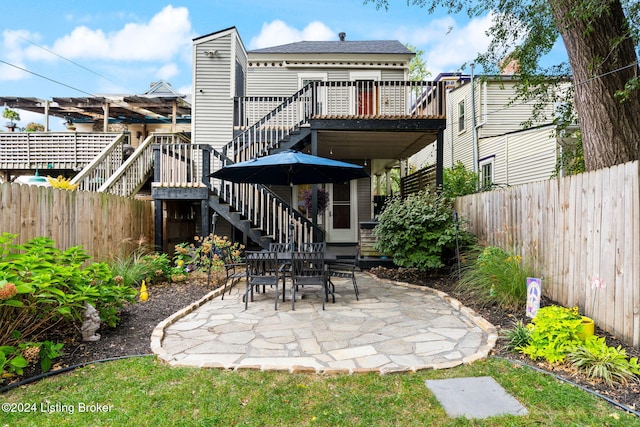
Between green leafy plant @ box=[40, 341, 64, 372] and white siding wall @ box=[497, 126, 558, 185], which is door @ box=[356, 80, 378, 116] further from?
green leafy plant @ box=[40, 341, 64, 372]

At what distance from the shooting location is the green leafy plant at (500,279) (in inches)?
174

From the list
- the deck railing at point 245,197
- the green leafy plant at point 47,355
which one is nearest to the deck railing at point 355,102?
the deck railing at point 245,197

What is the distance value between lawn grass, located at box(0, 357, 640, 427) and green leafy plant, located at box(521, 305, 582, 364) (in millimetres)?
289

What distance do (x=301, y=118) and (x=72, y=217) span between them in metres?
5.06

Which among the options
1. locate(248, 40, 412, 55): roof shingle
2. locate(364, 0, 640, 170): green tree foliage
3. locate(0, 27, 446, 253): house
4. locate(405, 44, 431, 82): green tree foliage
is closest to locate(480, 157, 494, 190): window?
locate(0, 27, 446, 253): house

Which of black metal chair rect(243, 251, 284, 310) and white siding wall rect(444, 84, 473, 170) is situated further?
white siding wall rect(444, 84, 473, 170)

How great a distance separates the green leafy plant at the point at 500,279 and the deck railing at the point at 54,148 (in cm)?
1217

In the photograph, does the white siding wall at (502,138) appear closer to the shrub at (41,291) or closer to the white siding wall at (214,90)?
the white siding wall at (214,90)

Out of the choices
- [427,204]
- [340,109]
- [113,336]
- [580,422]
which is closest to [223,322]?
[113,336]

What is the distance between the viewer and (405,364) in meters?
3.04

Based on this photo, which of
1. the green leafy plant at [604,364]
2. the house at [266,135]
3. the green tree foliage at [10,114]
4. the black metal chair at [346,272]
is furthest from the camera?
the green tree foliage at [10,114]

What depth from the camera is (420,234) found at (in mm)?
6316

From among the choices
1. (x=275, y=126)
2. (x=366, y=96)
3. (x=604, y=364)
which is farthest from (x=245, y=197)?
(x=604, y=364)

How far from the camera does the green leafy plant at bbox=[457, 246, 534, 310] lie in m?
4.41
